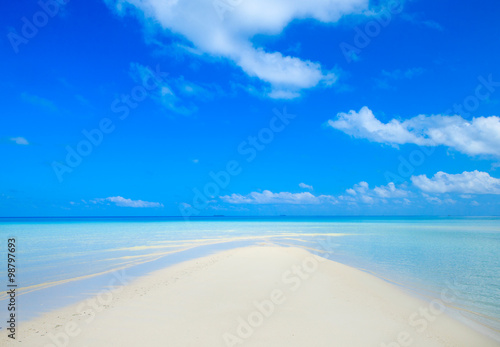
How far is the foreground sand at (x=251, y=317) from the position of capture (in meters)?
7.82

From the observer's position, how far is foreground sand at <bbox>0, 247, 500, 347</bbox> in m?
7.82

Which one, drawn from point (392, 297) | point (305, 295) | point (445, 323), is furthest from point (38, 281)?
point (445, 323)

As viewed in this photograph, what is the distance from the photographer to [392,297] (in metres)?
11.9

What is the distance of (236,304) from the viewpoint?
34.9 ft

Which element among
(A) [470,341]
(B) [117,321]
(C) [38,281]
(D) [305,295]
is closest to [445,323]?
(A) [470,341]

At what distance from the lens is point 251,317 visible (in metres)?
9.32

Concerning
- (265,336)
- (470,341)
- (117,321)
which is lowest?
(470,341)

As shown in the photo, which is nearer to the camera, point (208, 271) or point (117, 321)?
point (117, 321)

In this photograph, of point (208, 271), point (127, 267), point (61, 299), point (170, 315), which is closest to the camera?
point (170, 315)

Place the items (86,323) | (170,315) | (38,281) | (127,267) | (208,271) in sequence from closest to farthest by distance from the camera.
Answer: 1. (86,323)
2. (170,315)
3. (38,281)
4. (208,271)
5. (127,267)

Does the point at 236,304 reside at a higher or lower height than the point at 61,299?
lower

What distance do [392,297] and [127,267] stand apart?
15541mm

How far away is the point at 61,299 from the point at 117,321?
172 inches

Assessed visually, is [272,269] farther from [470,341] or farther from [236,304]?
[470,341]
